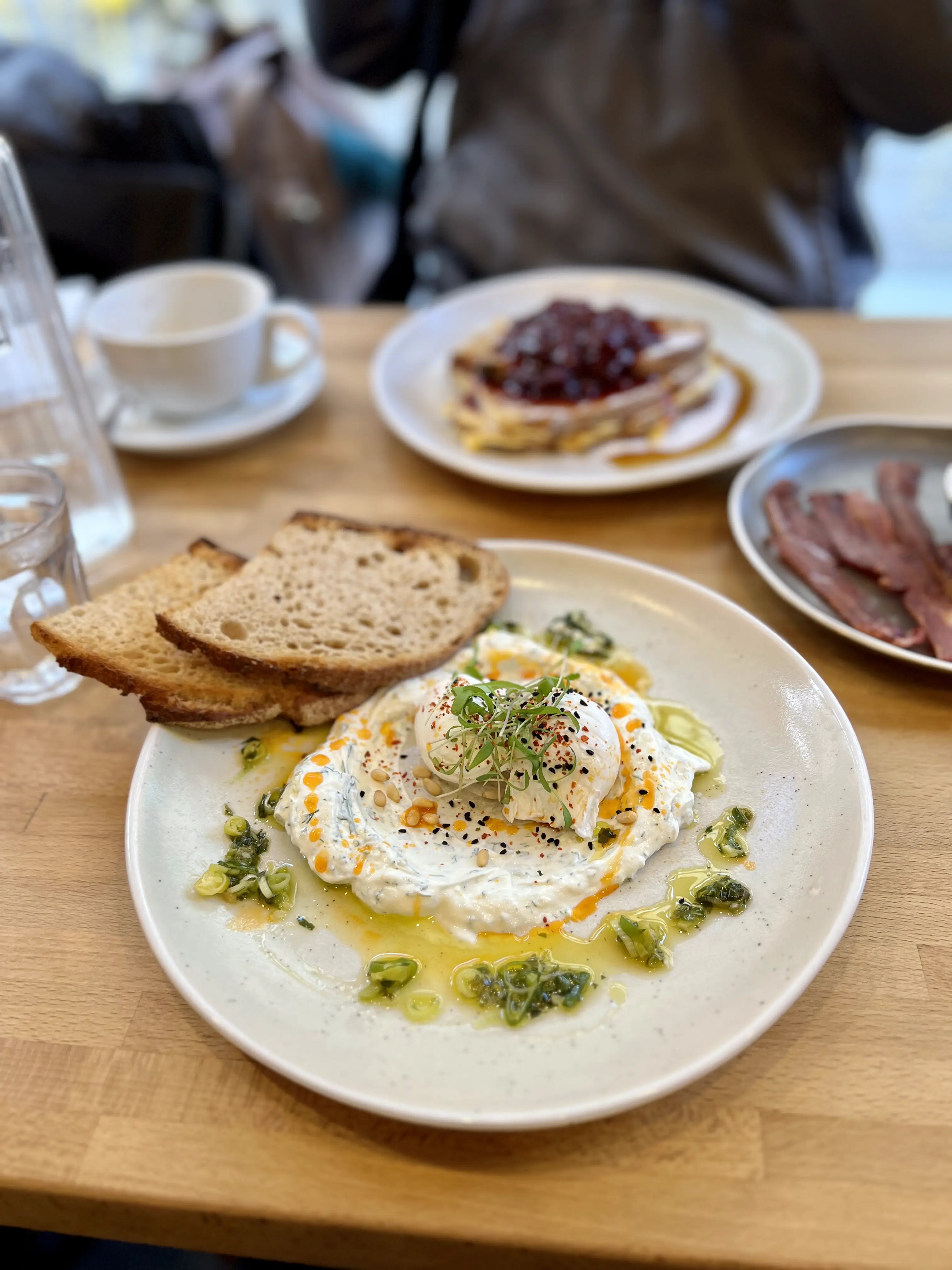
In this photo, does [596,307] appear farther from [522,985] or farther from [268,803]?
[522,985]

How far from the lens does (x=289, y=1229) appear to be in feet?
3.45

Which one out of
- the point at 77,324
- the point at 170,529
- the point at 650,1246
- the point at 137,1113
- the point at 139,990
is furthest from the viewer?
the point at 77,324

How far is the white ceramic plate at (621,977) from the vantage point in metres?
1.07

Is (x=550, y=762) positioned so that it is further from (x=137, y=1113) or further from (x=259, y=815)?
(x=137, y=1113)

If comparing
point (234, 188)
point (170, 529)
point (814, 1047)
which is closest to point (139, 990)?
point (814, 1047)

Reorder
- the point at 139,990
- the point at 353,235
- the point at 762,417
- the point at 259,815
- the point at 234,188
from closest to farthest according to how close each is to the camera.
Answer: the point at 139,990 < the point at 259,815 < the point at 762,417 < the point at 234,188 < the point at 353,235

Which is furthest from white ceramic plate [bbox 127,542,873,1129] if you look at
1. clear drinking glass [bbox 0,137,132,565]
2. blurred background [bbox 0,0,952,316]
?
blurred background [bbox 0,0,952,316]

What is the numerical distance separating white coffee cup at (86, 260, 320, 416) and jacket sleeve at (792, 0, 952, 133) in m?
1.82

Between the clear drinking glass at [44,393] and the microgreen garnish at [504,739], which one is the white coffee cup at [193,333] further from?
the microgreen garnish at [504,739]

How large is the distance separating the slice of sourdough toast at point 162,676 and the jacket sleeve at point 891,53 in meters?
2.57

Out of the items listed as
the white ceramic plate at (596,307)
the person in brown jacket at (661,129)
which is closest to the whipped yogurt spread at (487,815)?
the white ceramic plate at (596,307)

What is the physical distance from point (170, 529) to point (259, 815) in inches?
39.6

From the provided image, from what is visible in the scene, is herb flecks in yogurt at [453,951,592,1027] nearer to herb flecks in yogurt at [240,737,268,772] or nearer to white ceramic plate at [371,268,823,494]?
herb flecks in yogurt at [240,737,268,772]

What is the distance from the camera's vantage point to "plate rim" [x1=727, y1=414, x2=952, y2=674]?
164cm
